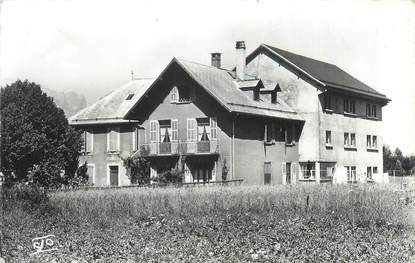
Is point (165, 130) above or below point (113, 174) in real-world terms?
above

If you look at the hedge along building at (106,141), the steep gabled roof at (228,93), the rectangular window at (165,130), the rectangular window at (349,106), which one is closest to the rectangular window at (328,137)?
the steep gabled roof at (228,93)

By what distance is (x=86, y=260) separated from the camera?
10.8 meters

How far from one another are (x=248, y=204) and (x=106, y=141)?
26.7 meters

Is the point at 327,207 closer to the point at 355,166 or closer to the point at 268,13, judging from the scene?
the point at 268,13

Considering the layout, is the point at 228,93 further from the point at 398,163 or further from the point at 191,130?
the point at 398,163

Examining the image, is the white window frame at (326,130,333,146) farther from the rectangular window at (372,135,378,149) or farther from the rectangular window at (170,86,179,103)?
the rectangular window at (170,86,179,103)

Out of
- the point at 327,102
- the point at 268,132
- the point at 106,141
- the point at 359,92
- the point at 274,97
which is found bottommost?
the point at 106,141

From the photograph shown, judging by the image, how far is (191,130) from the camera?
34938mm

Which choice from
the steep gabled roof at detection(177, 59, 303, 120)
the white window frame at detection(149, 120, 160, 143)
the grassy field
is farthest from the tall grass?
the white window frame at detection(149, 120, 160, 143)

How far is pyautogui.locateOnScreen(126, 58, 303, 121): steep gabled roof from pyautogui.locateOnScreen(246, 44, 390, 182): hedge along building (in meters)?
1.33

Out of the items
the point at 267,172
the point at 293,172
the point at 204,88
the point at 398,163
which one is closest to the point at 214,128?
the point at 204,88

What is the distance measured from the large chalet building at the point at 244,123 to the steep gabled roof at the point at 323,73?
132mm

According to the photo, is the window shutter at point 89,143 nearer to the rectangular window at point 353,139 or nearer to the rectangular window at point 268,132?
the rectangular window at point 268,132

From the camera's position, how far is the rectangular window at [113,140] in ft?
135
